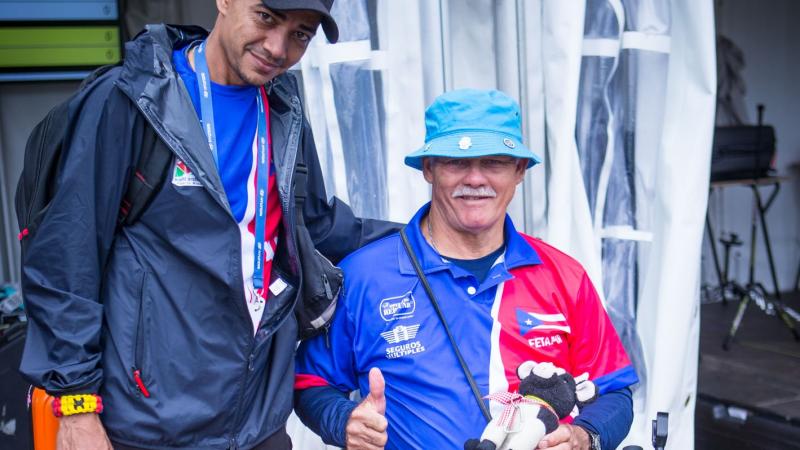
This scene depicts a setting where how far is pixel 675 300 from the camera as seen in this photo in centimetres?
299

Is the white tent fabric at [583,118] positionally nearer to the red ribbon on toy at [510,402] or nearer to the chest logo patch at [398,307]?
the chest logo patch at [398,307]

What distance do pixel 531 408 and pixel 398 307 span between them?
43cm

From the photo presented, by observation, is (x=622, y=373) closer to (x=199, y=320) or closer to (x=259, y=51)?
(x=199, y=320)

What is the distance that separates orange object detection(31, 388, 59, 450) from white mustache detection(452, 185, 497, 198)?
1032 millimetres

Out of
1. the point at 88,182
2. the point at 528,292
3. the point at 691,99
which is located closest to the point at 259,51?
the point at 88,182

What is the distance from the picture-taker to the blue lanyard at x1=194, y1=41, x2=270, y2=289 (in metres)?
1.81

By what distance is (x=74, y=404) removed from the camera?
5.49ft

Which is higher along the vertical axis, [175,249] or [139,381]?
[175,249]

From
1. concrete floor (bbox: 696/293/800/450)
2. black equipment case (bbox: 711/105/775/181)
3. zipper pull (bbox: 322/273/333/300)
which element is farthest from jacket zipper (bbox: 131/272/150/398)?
black equipment case (bbox: 711/105/775/181)

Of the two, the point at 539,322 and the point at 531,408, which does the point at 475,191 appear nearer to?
the point at 539,322

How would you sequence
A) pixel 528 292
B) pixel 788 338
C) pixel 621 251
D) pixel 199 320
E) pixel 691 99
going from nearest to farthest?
pixel 199 320, pixel 528 292, pixel 691 99, pixel 621 251, pixel 788 338

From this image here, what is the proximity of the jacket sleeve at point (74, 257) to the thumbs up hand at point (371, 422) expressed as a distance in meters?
0.55

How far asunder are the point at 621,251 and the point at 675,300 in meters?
0.29

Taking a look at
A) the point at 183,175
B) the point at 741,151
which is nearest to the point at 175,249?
the point at 183,175
